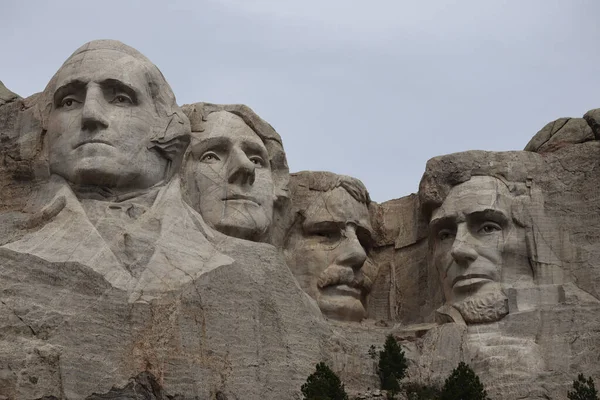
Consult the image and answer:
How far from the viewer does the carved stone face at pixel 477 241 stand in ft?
79.7

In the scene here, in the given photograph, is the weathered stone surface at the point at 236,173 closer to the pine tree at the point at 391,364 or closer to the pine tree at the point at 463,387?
the pine tree at the point at 391,364

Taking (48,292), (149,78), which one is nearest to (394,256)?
(149,78)

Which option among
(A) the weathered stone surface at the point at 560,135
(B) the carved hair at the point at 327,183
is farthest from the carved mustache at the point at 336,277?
(A) the weathered stone surface at the point at 560,135

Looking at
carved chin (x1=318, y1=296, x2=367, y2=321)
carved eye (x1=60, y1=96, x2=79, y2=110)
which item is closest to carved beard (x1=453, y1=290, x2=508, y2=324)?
carved chin (x1=318, y1=296, x2=367, y2=321)

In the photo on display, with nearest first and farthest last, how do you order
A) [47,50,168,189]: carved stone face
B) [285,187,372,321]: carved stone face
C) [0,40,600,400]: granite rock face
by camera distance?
[0,40,600,400]: granite rock face, [47,50,168,189]: carved stone face, [285,187,372,321]: carved stone face

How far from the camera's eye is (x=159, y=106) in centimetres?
2352

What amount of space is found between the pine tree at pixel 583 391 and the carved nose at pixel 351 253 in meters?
3.58

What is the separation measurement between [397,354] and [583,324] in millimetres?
2213

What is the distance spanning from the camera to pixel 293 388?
22266 mm

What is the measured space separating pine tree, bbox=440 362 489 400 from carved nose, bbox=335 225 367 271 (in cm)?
302

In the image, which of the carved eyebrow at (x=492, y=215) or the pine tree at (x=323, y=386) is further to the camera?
the carved eyebrow at (x=492, y=215)

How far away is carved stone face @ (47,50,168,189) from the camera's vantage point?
2272 cm

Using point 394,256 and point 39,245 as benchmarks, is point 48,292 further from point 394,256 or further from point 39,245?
point 394,256

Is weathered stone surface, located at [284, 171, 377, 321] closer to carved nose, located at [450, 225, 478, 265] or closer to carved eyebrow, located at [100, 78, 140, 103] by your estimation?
carved nose, located at [450, 225, 478, 265]
